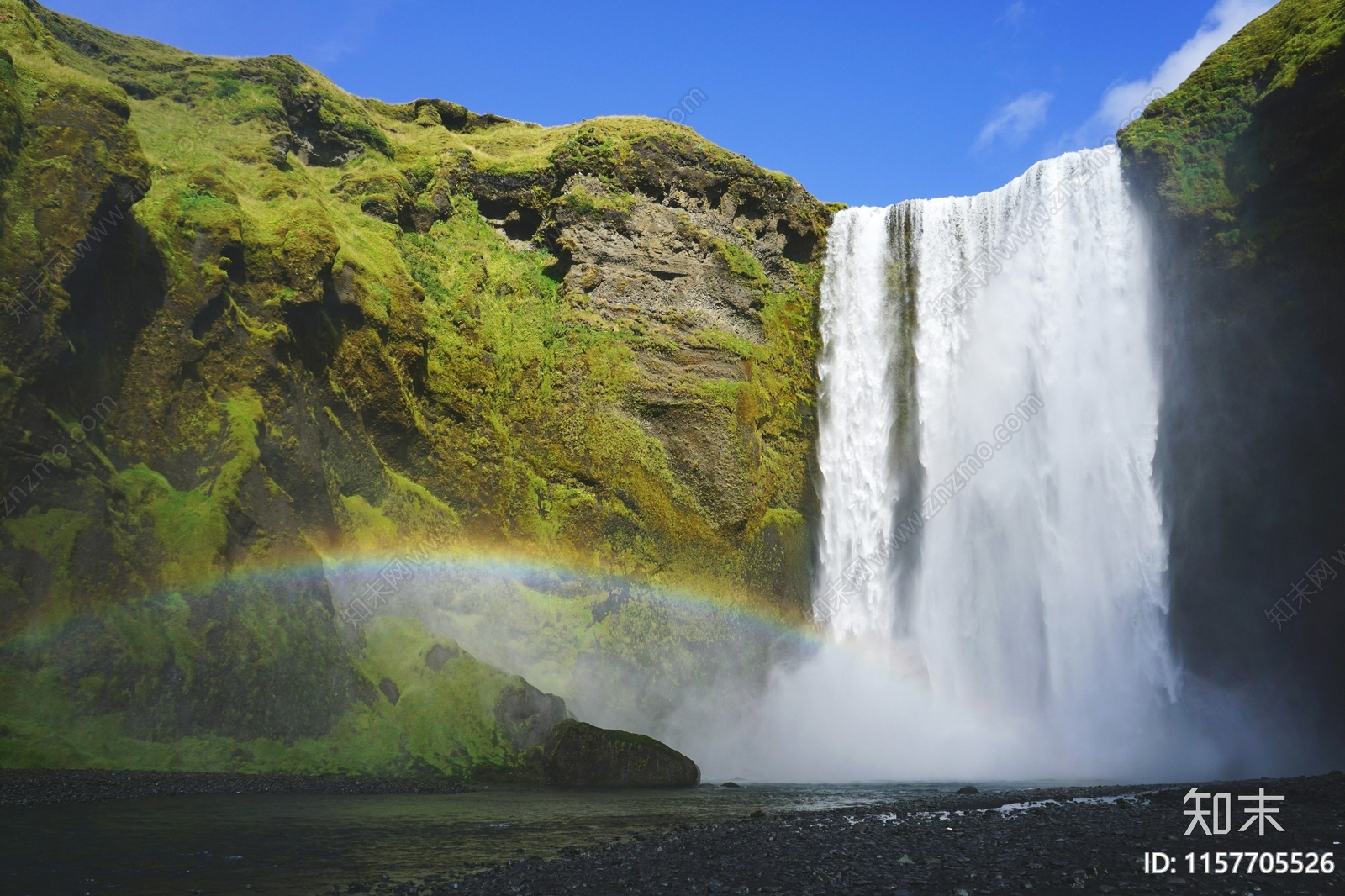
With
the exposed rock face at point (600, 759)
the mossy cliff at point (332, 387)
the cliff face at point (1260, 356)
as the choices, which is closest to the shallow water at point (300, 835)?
the exposed rock face at point (600, 759)

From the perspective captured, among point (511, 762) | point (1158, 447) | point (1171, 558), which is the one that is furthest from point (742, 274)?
point (511, 762)

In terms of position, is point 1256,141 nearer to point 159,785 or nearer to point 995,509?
point 995,509

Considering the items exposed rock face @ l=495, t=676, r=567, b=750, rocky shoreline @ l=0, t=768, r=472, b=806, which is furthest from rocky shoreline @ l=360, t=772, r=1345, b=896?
exposed rock face @ l=495, t=676, r=567, b=750

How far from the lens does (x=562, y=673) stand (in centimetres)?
2834

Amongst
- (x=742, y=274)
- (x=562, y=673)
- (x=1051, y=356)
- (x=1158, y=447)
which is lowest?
(x=562, y=673)

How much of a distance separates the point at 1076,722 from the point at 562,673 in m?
17.9

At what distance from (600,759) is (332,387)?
49.0 ft

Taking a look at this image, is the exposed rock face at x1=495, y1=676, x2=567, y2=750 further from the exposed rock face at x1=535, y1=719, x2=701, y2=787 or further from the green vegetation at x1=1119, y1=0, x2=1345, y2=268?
the green vegetation at x1=1119, y1=0, x2=1345, y2=268

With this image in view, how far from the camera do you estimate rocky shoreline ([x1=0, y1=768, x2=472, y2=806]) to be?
14586 mm

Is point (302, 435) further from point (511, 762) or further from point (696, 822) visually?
point (696, 822)

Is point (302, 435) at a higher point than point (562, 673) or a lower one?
higher

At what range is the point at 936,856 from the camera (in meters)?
9.85

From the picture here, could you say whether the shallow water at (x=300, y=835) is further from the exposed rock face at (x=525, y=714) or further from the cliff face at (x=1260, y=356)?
the cliff face at (x=1260, y=356)

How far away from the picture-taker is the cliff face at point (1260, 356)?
25609mm
